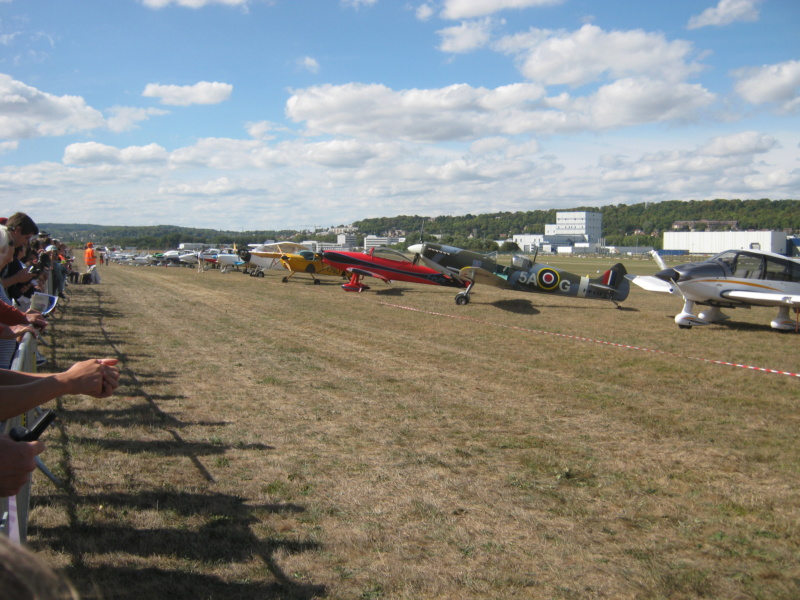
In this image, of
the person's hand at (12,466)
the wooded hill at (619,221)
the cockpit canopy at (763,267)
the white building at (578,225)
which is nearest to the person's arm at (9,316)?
the person's hand at (12,466)

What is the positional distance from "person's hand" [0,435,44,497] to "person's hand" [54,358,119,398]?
56cm

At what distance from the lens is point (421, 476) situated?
413 cm

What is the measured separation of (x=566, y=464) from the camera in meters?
4.46

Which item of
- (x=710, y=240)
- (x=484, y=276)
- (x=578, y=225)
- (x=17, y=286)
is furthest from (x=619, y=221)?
(x=17, y=286)

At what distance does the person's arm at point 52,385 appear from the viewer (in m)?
1.96

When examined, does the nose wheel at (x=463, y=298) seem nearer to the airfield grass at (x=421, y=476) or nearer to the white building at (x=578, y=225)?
the airfield grass at (x=421, y=476)

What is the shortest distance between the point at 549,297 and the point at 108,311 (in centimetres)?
1372

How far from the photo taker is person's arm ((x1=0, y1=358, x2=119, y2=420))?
196cm

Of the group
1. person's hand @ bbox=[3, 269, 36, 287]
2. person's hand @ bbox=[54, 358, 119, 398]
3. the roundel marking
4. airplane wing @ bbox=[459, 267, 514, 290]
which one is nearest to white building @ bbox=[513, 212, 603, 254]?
the roundel marking

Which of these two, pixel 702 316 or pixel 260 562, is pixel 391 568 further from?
pixel 702 316

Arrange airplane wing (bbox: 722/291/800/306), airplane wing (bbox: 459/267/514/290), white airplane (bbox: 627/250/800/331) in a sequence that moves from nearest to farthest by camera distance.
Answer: airplane wing (bbox: 722/291/800/306) < white airplane (bbox: 627/250/800/331) < airplane wing (bbox: 459/267/514/290)

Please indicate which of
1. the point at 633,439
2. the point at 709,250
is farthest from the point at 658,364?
the point at 709,250

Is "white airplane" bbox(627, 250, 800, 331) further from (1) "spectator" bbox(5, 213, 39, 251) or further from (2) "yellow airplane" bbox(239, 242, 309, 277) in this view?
(2) "yellow airplane" bbox(239, 242, 309, 277)

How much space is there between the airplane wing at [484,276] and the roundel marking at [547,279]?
924mm
